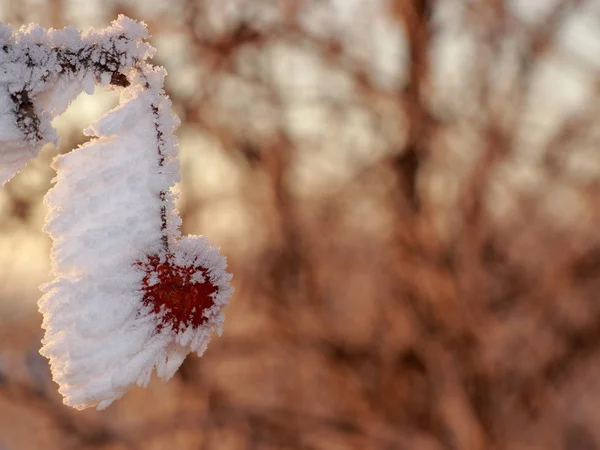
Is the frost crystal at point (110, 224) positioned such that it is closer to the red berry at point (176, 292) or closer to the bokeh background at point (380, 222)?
the red berry at point (176, 292)

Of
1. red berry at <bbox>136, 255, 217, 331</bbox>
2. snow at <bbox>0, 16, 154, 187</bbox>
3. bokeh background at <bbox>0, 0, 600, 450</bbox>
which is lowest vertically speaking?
red berry at <bbox>136, 255, 217, 331</bbox>

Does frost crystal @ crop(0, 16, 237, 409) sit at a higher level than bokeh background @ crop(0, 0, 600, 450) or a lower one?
lower

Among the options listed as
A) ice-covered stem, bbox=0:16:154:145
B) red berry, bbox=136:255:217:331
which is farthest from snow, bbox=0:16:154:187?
red berry, bbox=136:255:217:331

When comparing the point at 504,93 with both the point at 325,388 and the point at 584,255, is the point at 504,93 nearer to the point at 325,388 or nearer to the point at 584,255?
the point at 584,255

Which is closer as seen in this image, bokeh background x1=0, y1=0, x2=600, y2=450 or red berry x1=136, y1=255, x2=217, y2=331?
red berry x1=136, y1=255, x2=217, y2=331

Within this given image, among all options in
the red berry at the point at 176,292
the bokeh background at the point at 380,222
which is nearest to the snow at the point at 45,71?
the red berry at the point at 176,292

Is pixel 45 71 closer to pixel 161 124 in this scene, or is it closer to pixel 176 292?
pixel 161 124

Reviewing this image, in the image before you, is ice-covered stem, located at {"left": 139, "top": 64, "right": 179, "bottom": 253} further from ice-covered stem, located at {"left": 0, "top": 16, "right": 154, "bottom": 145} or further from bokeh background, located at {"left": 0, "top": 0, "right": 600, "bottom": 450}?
bokeh background, located at {"left": 0, "top": 0, "right": 600, "bottom": 450}
